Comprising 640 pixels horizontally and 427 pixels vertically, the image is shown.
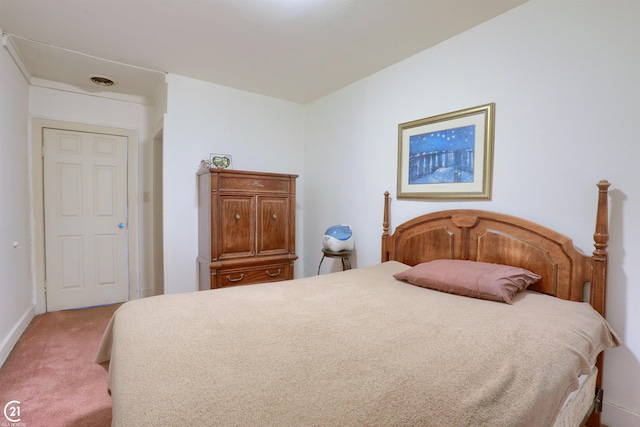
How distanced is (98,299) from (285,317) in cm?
336

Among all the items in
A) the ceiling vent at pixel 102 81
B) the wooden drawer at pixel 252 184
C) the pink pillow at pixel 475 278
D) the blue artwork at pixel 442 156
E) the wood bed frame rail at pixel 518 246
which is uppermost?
the ceiling vent at pixel 102 81

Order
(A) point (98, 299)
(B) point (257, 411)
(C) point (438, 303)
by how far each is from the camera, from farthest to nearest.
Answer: (A) point (98, 299)
(C) point (438, 303)
(B) point (257, 411)

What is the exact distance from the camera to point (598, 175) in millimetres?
1652

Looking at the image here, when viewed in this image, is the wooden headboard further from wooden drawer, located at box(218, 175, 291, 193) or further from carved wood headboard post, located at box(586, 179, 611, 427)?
wooden drawer, located at box(218, 175, 291, 193)

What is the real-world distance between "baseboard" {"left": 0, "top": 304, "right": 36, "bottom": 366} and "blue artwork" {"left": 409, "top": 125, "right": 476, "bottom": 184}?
343 centimetres

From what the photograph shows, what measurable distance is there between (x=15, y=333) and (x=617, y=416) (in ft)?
14.1

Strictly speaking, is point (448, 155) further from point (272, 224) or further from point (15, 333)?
point (15, 333)

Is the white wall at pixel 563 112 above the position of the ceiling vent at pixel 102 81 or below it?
below

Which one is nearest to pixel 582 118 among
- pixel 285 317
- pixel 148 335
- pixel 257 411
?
pixel 285 317

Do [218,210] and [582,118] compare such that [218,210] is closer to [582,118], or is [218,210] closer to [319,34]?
[319,34]

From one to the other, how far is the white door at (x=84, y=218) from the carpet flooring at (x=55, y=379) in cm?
52

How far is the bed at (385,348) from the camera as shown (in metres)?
0.75

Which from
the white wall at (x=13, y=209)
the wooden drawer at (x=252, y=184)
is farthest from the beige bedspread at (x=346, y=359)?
Answer: the white wall at (x=13, y=209)

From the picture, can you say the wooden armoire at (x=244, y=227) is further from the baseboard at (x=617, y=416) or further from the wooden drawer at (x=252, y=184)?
the baseboard at (x=617, y=416)
